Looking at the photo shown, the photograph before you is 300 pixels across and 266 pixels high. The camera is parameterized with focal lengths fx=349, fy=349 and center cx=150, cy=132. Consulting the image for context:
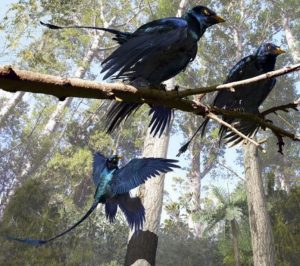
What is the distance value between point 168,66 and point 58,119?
20148 millimetres

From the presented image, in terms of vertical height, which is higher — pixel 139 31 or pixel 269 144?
pixel 269 144

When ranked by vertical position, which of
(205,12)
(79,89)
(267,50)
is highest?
(267,50)

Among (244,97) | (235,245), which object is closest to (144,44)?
(244,97)

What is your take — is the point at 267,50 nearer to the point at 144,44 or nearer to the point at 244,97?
the point at 244,97

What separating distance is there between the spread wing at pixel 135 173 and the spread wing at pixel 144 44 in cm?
144

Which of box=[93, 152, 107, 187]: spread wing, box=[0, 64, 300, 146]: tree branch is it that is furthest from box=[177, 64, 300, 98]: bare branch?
box=[93, 152, 107, 187]: spread wing

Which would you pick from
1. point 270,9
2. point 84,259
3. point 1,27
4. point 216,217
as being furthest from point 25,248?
point 270,9

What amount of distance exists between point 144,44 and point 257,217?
7634 millimetres

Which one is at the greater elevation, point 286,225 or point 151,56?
point 286,225

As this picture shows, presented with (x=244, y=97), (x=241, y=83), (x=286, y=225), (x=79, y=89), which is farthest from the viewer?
(x=286, y=225)

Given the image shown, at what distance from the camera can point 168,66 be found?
1.97 metres

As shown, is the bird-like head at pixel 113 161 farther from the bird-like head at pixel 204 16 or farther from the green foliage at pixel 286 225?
the green foliage at pixel 286 225

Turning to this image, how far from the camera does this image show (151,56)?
1.82 metres

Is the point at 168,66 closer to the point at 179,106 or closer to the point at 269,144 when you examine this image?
the point at 179,106
